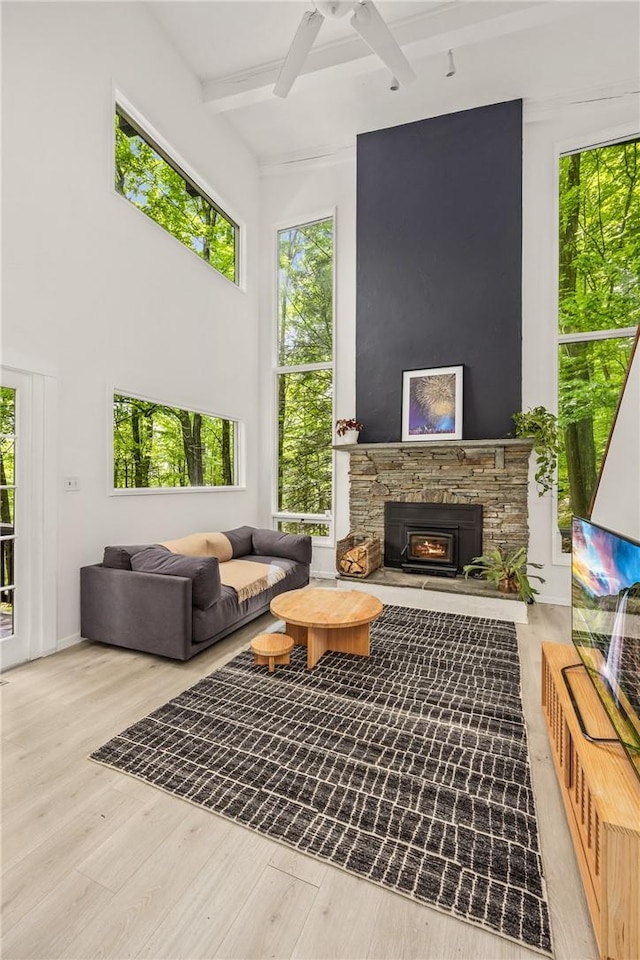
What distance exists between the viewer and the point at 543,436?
4.22 m

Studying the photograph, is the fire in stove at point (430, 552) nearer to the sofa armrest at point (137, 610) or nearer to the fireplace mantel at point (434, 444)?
the fireplace mantel at point (434, 444)

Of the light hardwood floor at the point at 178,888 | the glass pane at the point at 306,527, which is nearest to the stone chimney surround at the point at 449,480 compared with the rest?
the glass pane at the point at 306,527

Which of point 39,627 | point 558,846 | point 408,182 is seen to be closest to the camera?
point 558,846

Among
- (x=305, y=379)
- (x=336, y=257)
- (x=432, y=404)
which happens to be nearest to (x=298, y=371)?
(x=305, y=379)

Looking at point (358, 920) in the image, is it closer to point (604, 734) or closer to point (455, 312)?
point (604, 734)

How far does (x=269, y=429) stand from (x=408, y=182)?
10.2ft

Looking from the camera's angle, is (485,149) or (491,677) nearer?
(491,677)

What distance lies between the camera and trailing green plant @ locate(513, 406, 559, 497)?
13.9 feet

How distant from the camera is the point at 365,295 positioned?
5121 millimetres

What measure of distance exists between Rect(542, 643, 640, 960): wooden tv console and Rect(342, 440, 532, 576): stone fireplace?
9.53 feet

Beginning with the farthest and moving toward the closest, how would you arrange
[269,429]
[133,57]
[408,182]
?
1. [269,429]
2. [408,182]
3. [133,57]

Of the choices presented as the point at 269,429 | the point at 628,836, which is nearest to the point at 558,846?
the point at 628,836

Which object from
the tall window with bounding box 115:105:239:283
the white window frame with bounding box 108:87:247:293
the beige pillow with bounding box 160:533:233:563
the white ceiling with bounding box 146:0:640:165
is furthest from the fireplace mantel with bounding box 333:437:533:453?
the white ceiling with bounding box 146:0:640:165

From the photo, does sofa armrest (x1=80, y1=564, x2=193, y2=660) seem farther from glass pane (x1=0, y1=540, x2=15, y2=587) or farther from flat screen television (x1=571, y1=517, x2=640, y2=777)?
flat screen television (x1=571, y1=517, x2=640, y2=777)
